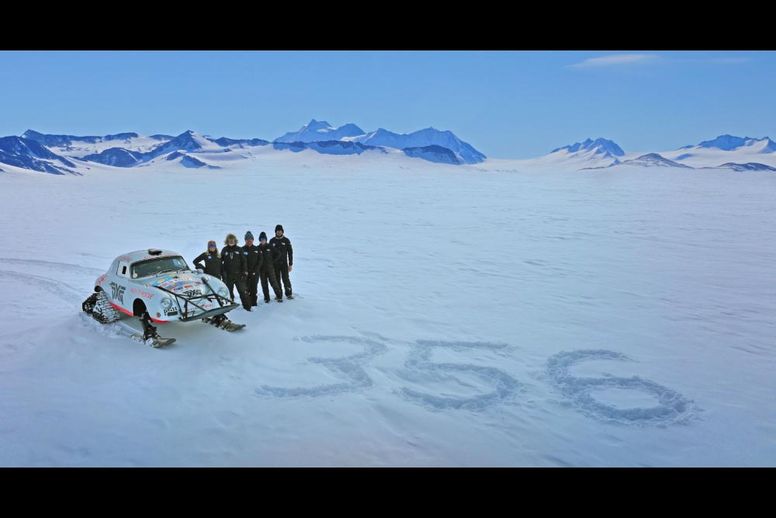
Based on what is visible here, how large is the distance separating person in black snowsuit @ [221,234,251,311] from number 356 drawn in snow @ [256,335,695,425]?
7.55 ft

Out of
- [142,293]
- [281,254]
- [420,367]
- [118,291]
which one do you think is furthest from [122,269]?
[420,367]

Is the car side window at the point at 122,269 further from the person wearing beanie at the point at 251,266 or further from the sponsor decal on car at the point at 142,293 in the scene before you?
the person wearing beanie at the point at 251,266

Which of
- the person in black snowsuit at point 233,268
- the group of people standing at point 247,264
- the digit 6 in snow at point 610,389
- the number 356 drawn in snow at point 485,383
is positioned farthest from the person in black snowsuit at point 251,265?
the digit 6 in snow at point 610,389

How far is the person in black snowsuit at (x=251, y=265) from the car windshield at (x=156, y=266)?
1323mm

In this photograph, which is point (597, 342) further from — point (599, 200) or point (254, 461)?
point (599, 200)

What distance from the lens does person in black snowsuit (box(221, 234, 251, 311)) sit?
10750 millimetres

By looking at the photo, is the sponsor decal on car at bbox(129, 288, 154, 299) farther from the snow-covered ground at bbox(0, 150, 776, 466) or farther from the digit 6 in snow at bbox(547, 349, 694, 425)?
the digit 6 in snow at bbox(547, 349, 694, 425)

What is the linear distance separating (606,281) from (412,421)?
9.68m


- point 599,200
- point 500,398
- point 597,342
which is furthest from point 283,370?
point 599,200

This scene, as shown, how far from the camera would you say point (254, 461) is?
546 centimetres

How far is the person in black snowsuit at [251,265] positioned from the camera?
10.9 meters

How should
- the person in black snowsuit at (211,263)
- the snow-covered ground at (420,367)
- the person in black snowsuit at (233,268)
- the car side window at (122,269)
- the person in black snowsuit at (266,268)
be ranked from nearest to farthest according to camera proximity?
the snow-covered ground at (420,367) → the car side window at (122,269) → the person in black snowsuit at (211,263) → the person in black snowsuit at (233,268) → the person in black snowsuit at (266,268)

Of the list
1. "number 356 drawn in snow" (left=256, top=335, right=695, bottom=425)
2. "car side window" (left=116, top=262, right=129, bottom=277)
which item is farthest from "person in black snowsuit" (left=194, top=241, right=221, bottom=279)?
"number 356 drawn in snow" (left=256, top=335, right=695, bottom=425)
